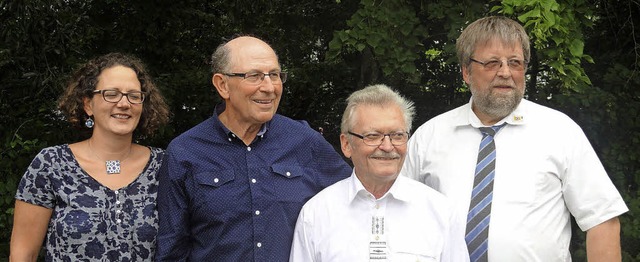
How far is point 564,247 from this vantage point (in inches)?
143

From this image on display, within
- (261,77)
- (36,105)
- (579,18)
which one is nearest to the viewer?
(261,77)

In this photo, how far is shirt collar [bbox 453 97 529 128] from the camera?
372cm

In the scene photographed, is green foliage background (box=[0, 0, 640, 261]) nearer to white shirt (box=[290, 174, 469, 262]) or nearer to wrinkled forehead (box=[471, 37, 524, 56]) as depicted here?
wrinkled forehead (box=[471, 37, 524, 56])

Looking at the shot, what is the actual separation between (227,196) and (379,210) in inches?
25.7

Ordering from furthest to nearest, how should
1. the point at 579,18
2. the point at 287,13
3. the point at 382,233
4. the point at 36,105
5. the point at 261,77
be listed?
the point at 287,13 → the point at 36,105 → the point at 579,18 → the point at 261,77 → the point at 382,233

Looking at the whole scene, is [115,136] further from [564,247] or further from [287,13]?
[287,13]

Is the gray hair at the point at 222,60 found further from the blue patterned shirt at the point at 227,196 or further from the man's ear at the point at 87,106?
the man's ear at the point at 87,106

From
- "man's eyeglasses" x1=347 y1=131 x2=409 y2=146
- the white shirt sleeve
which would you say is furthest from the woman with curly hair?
"man's eyeglasses" x1=347 y1=131 x2=409 y2=146

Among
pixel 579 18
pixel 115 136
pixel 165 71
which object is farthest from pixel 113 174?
pixel 165 71

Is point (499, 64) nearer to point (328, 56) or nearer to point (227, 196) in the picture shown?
point (227, 196)

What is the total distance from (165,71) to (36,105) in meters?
1.78

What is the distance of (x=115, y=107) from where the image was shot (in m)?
3.64

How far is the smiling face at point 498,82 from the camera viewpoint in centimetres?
366

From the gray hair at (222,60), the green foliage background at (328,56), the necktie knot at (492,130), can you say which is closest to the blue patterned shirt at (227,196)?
the gray hair at (222,60)
